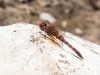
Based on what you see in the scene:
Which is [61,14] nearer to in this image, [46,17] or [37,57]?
[46,17]

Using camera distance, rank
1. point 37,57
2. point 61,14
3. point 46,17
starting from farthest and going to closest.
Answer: point 61,14 → point 46,17 → point 37,57

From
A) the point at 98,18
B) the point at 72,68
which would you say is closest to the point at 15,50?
the point at 72,68

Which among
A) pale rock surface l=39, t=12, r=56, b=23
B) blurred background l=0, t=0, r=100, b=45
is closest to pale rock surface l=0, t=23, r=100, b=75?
blurred background l=0, t=0, r=100, b=45

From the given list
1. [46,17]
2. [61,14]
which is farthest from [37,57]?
[61,14]

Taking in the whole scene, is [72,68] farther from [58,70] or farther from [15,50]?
[15,50]

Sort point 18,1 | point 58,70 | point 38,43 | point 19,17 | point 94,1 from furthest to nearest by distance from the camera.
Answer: point 94,1, point 18,1, point 19,17, point 38,43, point 58,70
